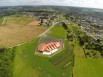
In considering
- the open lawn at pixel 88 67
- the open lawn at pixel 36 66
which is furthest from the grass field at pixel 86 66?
the open lawn at pixel 36 66

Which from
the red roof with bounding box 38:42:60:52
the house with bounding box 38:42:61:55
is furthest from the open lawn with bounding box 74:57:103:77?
the red roof with bounding box 38:42:60:52

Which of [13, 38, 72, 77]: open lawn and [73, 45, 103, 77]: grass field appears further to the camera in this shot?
[73, 45, 103, 77]: grass field

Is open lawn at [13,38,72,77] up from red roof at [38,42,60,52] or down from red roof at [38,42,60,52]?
down

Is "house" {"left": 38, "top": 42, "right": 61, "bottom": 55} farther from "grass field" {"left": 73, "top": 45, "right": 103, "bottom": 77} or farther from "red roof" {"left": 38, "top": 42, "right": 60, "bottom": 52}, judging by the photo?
"grass field" {"left": 73, "top": 45, "right": 103, "bottom": 77}

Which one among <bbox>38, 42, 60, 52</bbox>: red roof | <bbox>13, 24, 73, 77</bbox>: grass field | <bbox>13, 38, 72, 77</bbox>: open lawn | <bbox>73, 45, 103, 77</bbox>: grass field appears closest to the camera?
<bbox>13, 38, 72, 77</bbox>: open lawn

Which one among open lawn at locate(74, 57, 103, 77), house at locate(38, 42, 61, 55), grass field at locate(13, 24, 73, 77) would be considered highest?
house at locate(38, 42, 61, 55)

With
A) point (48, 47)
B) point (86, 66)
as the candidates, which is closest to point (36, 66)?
point (48, 47)

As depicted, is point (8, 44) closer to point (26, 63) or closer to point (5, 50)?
point (5, 50)

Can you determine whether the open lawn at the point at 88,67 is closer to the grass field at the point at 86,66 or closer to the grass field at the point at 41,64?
the grass field at the point at 86,66

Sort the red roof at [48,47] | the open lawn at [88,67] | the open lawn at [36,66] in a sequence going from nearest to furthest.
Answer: the open lawn at [36,66]
the open lawn at [88,67]
the red roof at [48,47]

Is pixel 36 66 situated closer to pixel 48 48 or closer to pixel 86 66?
pixel 48 48

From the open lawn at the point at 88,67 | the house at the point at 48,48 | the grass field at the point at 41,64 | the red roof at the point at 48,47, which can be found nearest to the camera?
the grass field at the point at 41,64

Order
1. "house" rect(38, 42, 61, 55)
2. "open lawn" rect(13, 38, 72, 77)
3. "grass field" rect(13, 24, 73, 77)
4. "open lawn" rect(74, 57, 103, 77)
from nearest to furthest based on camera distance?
"open lawn" rect(13, 38, 72, 77) < "grass field" rect(13, 24, 73, 77) < "open lawn" rect(74, 57, 103, 77) < "house" rect(38, 42, 61, 55)
